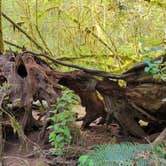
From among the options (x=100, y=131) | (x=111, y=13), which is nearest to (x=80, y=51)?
(x=111, y=13)

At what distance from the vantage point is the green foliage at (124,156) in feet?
10.1

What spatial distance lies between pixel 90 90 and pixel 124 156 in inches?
77.0

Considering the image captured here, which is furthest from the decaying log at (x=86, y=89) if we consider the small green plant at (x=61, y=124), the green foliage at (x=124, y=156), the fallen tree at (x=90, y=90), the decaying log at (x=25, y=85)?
the green foliage at (x=124, y=156)

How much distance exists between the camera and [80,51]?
27.8 ft

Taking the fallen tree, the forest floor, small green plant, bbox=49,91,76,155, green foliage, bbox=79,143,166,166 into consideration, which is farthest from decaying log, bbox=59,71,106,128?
green foliage, bbox=79,143,166,166

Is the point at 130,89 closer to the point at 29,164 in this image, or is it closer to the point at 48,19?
the point at 29,164

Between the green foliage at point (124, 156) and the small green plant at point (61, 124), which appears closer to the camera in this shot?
the green foliage at point (124, 156)

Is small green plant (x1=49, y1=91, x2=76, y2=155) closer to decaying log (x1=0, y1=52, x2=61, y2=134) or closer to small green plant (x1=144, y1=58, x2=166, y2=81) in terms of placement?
decaying log (x1=0, y1=52, x2=61, y2=134)

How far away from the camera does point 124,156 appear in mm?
3287

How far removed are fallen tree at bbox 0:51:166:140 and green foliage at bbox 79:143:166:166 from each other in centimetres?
126

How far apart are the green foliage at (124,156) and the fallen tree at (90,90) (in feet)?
4.15

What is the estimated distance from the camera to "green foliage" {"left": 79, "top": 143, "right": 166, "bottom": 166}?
3092 millimetres

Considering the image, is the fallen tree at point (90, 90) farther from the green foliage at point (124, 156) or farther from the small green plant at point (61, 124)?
the green foliage at point (124, 156)

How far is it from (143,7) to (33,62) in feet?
11.0
